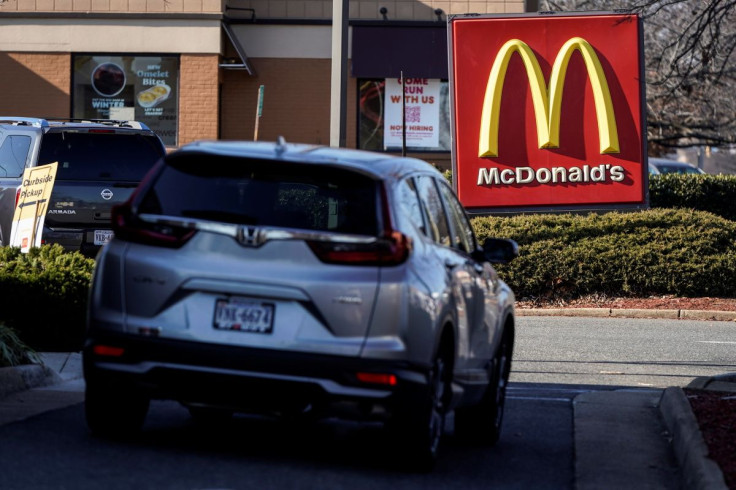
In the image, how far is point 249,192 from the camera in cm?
772

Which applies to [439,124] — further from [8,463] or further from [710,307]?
[8,463]

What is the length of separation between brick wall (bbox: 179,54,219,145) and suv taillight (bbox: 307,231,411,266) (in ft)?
80.4

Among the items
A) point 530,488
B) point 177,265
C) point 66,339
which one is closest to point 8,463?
point 177,265

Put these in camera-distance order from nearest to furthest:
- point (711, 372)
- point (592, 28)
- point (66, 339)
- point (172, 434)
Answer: point (172, 434) < point (66, 339) < point (711, 372) < point (592, 28)

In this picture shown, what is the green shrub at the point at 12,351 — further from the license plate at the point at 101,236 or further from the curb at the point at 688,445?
the license plate at the point at 101,236

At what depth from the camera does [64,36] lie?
31.7 meters

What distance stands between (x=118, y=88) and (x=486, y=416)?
967 inches

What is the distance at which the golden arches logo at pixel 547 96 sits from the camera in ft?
77.6

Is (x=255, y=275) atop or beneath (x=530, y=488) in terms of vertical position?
atop

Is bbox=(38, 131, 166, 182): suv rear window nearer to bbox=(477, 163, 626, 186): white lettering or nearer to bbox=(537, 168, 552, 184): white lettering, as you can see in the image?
bbox=(477, 163, 626, 186): white lettering

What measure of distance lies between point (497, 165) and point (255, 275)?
17123 mm

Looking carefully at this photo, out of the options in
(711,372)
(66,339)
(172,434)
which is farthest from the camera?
(711,372)

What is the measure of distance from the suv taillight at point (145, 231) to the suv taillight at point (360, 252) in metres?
0.70

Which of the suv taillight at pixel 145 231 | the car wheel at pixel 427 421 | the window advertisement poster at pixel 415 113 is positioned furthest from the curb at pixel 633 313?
the suv taillight at pixel 145 231
